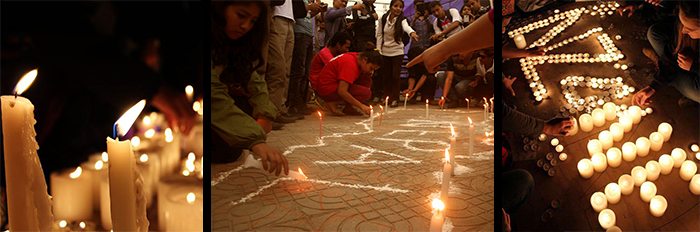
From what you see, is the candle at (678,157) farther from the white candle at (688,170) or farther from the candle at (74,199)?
the candle at (74,199)

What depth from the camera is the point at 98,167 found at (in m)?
0.78

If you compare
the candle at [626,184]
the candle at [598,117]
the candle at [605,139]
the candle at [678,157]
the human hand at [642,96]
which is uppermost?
the human hand at [642,96]

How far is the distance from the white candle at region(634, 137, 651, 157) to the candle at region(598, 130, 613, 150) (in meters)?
0.04

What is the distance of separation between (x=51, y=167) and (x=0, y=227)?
0.40 ft

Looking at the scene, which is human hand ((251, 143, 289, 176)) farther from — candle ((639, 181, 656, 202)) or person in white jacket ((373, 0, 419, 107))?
candle ((639, 181, 656, 202))

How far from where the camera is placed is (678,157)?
78cm

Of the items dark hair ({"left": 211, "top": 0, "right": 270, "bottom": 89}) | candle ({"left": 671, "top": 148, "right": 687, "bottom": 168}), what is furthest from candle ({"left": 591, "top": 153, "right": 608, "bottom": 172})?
dark hair ({"left": 211, "top": 0, "right": 270, "bottom": 89})

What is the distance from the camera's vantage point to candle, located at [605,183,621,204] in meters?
0.75

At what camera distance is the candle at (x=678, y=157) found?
78cm

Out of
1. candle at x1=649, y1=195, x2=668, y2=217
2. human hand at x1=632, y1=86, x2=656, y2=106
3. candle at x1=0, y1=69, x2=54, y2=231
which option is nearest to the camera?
candle at x1=0, y1=69, x2=54, y2=231

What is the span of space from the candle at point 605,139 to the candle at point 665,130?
100 mm

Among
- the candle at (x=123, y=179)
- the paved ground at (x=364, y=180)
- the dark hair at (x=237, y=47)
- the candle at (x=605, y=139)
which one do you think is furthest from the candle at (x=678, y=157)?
the candle at (x=123, y=179)

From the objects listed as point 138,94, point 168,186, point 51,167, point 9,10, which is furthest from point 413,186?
point 9,10

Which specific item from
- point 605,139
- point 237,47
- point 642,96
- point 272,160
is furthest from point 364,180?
point 642,96
